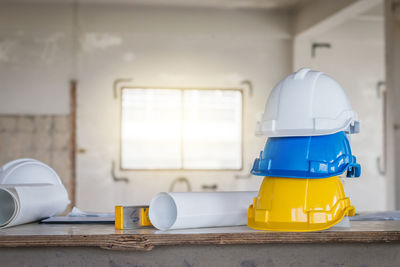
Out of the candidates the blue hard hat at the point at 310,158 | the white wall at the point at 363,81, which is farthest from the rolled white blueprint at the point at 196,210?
the white wall at the point at 363,81

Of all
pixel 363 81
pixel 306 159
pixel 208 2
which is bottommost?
pixel 306 159

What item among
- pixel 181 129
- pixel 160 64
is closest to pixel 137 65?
pixel 160 64

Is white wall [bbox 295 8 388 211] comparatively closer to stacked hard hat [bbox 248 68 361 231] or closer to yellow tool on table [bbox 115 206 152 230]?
stacked hard hat [bbox 248 68 361 231]

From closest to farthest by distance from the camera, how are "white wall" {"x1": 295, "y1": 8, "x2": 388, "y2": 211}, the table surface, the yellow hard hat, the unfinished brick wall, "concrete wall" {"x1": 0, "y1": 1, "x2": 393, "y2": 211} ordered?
the table surface
the yellow hard hat
the unfinished brick wall
"concrete wall" {"x1": 0, "y1": 1, "x2": 393, "y2": 211}
"white wall" {"x1": 295, "y1": 8, "x2": 388, "y2": 211}

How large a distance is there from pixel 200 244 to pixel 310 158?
353 mm

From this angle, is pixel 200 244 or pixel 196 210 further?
pixel 196 210

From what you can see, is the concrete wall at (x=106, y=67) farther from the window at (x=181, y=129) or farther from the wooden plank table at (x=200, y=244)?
the wooden plank table at (x=200, y=244)

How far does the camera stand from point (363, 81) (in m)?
6.88

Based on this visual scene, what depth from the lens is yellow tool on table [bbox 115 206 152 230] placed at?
1371 mm

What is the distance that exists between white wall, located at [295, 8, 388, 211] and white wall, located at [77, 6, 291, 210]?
60 centimetres

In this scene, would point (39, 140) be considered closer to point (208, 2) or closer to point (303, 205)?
point (208, 2)

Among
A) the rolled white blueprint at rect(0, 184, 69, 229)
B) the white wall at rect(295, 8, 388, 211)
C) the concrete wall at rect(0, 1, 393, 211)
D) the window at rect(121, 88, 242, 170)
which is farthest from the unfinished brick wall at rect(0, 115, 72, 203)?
the rolled white blueprint at rect(0, 184, 69, 229)

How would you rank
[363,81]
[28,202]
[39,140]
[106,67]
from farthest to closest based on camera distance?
[363,81] → [106,67] → [39,140] → [28,202]

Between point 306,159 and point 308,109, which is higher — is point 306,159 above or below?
below
